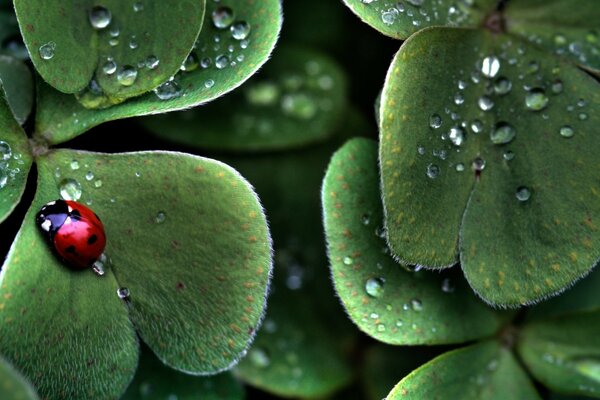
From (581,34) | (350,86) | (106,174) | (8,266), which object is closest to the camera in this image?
(8,266)

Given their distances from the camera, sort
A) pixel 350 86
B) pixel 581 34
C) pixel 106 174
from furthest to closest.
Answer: pixel 350 86 < pixel 581 34 < pixel 106 174

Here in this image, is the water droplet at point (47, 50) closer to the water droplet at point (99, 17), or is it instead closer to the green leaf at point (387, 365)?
the water droplet at point (99, 17)

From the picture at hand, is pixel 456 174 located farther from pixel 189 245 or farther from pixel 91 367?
pixel 91 367

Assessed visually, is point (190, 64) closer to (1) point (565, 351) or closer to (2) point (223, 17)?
(2) point (223, 17)

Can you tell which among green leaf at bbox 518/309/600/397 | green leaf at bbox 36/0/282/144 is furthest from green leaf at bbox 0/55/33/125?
green leaf at bbox 518/309/600/397

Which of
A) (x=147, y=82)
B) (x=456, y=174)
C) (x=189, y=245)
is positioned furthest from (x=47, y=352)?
(x=456, y=174)

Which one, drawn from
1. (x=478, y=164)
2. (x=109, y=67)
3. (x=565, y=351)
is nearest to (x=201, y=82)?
(x=109, y=67)
